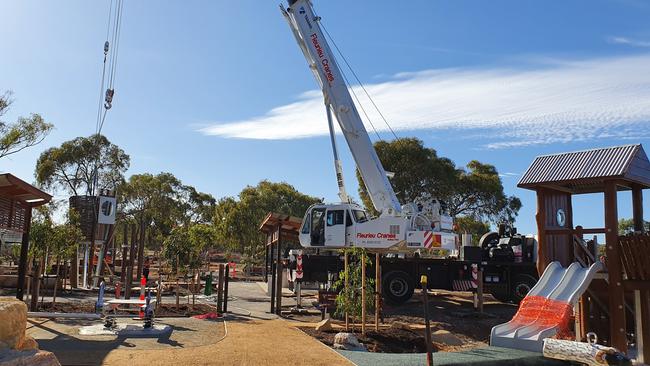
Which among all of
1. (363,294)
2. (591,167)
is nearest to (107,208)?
(363,294)

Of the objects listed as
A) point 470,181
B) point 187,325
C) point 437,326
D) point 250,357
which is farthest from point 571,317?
point 470,181

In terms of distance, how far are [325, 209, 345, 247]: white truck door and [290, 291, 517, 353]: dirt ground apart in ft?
9.19

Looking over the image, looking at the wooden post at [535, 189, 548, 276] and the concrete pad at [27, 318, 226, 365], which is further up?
the wooden post at [535, 189, 548, 276]

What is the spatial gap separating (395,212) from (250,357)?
10.8 meters

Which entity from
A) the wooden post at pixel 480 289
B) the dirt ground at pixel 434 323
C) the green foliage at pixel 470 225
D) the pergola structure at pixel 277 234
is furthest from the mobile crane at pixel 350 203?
the green foliage at pixel 470 225

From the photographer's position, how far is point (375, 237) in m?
19.2

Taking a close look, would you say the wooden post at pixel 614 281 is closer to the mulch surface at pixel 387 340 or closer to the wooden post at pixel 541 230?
the wooden post at pixel 541 230

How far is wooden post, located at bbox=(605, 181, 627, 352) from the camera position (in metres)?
11.0

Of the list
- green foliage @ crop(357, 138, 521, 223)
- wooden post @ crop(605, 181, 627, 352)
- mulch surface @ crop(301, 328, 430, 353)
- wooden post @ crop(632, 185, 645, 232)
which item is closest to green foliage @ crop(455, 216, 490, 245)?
green foliage @ crop(357, 138, 521, 223)

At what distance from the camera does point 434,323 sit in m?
16.2

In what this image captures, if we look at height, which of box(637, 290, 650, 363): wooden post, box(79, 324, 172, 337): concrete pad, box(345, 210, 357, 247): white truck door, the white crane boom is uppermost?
the white crane boom

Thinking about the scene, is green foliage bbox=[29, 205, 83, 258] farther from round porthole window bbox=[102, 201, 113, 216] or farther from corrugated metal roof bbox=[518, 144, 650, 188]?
corrugated metal roof bbox=[518, 144, 650, 188]

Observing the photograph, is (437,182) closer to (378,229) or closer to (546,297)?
(378,229)

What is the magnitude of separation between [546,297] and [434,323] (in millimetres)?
5187
